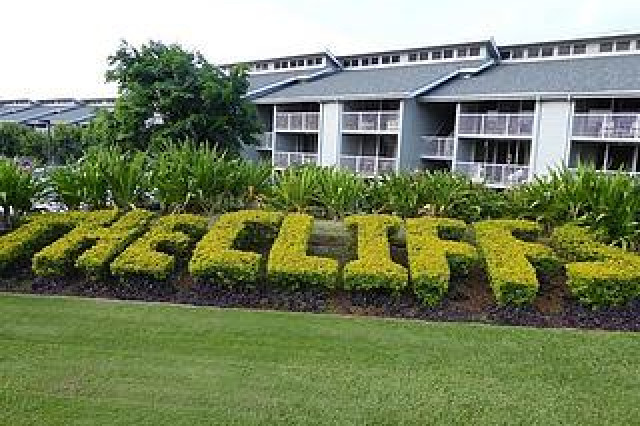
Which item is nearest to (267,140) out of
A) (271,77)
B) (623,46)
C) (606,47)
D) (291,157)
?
(291,157)

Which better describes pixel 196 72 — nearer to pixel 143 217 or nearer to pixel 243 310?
pixel 143 217

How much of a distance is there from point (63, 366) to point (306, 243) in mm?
3808

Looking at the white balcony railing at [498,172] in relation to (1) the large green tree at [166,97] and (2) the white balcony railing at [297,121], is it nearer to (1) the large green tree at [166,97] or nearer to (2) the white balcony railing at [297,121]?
(2) the white balcony railing at [297,121]

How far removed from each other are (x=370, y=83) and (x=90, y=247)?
25050mm

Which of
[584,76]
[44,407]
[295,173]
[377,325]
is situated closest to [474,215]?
[295,173]

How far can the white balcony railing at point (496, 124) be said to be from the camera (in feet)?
81.8

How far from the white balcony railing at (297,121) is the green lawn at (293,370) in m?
25.4

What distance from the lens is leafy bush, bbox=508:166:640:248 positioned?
853cm

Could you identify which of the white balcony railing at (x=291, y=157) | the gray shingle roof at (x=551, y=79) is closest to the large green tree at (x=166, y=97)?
the white balcony railing at (x=291, y=157)

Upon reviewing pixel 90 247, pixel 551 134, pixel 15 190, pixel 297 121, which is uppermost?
pixel 297 121

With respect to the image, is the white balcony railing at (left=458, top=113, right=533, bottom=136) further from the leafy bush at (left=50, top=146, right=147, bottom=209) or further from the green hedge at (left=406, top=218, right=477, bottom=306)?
the leafy bush at (left=50, top=146, right=147, bottom=209)

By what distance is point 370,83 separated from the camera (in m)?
32.0

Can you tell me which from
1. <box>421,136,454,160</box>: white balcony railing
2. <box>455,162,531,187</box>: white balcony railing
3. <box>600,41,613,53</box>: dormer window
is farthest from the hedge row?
<box>600,41,613,53</box>: dormer window

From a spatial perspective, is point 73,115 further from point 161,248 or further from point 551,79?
point 161,248
